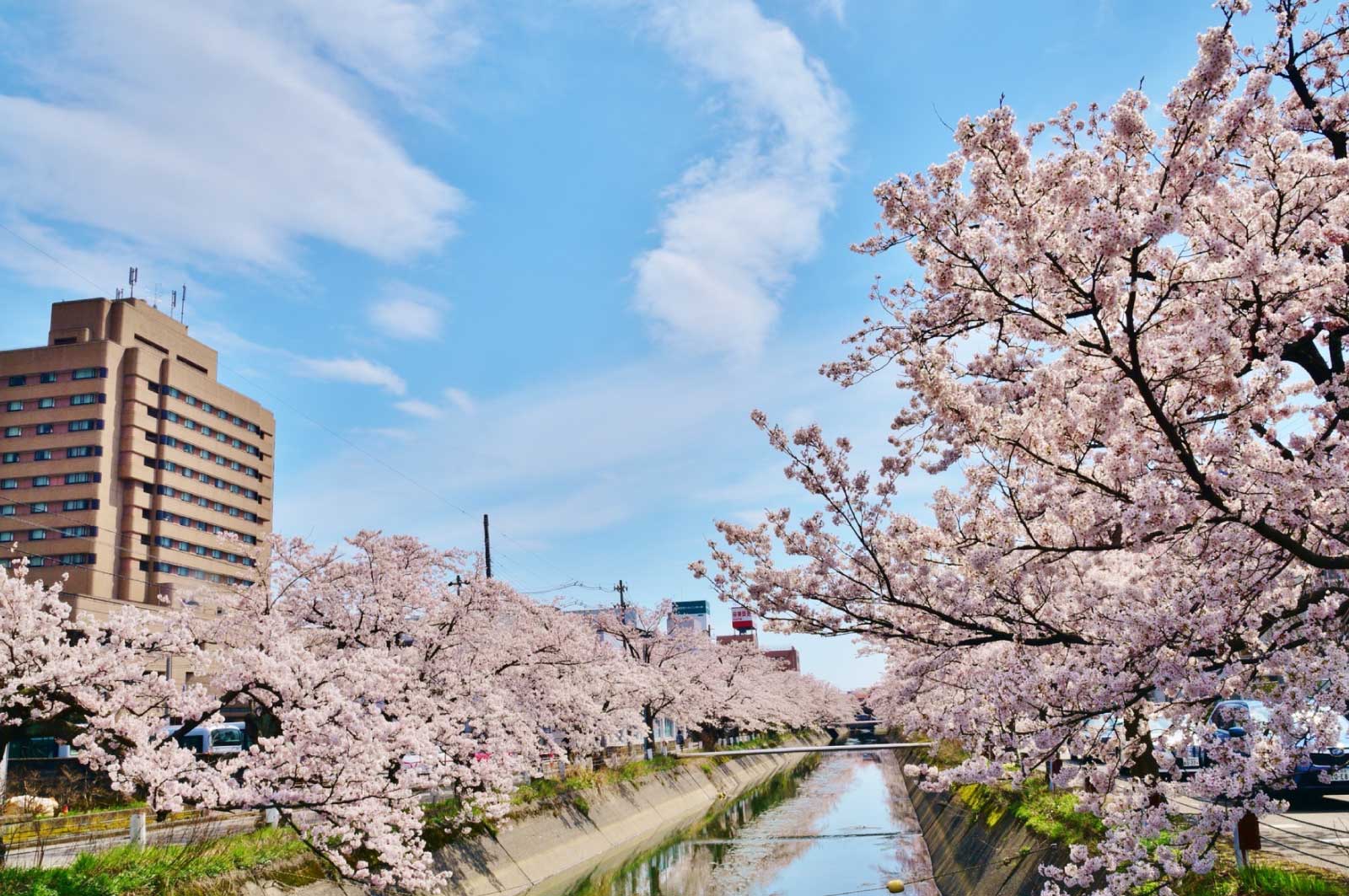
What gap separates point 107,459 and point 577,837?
65.5 metres

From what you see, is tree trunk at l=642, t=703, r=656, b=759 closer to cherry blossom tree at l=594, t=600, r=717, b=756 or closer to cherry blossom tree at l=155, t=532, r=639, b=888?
cherry blossom tree at l=594, t=600, r=717, b=756

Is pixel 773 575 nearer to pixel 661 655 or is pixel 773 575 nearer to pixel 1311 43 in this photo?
pixel 1311 43

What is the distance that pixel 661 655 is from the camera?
182ft

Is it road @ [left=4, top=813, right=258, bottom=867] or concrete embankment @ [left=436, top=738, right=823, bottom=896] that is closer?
road @ [left=4, top=813, right=258, bottom=867]

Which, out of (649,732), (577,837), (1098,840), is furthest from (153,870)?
(649,732)

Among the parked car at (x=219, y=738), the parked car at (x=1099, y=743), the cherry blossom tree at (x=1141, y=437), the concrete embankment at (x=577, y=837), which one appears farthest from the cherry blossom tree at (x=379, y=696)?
the parked car at (x=219, y=738)

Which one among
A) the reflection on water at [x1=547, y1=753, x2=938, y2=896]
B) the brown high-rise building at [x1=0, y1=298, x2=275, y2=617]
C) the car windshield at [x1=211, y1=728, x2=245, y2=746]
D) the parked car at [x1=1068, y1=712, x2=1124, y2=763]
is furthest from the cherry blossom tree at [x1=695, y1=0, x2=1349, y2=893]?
the brown high-rise building at [x1=0, y1=298, x2=275, y2=617]

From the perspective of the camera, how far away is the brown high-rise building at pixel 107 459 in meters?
73.7

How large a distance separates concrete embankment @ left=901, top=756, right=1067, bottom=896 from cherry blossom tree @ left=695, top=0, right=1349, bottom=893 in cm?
793

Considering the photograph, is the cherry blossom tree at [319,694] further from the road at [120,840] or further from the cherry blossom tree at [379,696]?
the road at [120,840]

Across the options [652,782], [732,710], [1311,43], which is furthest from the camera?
[732,710]

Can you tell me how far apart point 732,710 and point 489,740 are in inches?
1569

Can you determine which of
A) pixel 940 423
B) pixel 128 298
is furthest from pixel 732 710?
pixel 128 298

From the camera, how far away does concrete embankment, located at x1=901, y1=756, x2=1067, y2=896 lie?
612 inches
